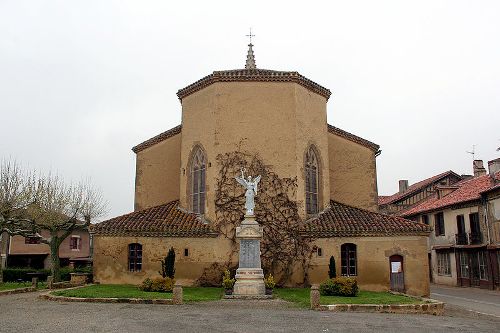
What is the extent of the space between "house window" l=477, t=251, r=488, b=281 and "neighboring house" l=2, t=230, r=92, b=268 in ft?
110

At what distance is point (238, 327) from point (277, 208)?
36.4 feet

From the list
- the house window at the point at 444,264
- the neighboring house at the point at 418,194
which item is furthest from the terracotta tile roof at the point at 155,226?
the neighboring house at the point at 418,194

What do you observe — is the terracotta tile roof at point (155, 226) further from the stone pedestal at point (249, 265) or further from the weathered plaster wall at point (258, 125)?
the stone pedestal at point (249, 265)

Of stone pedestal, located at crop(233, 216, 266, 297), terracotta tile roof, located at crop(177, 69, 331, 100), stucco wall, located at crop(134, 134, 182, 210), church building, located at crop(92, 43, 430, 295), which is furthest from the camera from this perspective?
stucco wall, located at crop(134, 134, 182, 210)

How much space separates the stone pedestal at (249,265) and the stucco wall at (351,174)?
839 centimetres

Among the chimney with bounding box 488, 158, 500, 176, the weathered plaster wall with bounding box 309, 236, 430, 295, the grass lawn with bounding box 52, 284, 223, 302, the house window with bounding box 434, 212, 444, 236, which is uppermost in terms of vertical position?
the chimney with bounding box 488, 158, 500, 176

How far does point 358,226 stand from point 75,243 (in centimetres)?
3391

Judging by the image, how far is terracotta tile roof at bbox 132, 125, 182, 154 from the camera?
88.0 feet

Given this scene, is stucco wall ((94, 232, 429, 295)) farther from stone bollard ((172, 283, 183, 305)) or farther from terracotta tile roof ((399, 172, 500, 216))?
terracotta tile roof ((399, 172, 500, 216))

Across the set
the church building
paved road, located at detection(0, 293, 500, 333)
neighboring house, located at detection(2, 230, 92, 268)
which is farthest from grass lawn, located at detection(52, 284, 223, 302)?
neighboring house, located at detection(2, 230, 92, 268)

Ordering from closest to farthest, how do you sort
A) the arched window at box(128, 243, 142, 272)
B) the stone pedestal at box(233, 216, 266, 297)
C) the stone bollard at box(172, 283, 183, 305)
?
the stone bollard at box(172, 283, 183, 305)
the stone pedestal at box(233, 216, 266, 297)
the arched window at box(128, 243, 142, 272)

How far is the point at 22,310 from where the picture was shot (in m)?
15.1

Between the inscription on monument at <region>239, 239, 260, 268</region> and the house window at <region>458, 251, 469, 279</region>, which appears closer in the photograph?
the inscription on monument at <region>239, 239, 260, 268</region>

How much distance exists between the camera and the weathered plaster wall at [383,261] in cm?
2147
